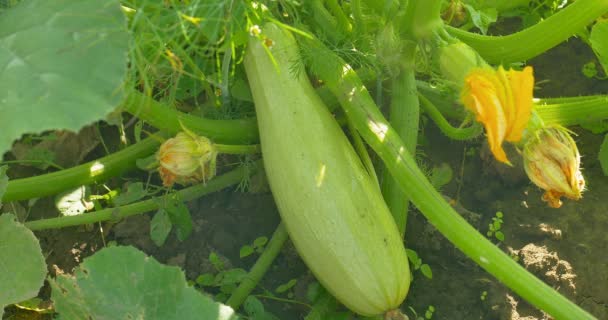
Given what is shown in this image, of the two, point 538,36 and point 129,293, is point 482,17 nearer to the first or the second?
point 538,36

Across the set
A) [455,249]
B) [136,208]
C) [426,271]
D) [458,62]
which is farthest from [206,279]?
[458,62]

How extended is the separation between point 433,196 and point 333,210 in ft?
0.91

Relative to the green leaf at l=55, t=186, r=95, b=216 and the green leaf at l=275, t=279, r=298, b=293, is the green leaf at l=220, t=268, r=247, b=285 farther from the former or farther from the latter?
the green leaf at l=55, t=186, r=95, b=216

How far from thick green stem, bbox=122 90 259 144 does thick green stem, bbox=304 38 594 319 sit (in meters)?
0.30

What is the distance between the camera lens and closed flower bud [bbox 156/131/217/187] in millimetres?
1990

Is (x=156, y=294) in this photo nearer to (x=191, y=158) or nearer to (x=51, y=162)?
(x=191, y=158)

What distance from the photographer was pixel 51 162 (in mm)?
2590

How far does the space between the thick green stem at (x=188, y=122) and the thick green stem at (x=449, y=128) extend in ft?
1.72

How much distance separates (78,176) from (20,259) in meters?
0.35

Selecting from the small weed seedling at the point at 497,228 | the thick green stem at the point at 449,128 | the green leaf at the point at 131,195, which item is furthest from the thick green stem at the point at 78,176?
the small weed seedling at the point at 497,228

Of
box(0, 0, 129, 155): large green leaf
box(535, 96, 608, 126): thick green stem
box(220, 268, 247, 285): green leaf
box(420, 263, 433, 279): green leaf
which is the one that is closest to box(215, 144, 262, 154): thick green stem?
box(220, 268, 247, 285): green leaf

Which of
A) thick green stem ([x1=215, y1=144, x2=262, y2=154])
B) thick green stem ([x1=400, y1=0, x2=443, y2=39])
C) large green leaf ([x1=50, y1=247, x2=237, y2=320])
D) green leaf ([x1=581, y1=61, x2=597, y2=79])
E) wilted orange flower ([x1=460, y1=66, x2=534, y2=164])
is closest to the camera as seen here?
wilted orange flower ([x1=460, y1=66, x2=534, y2=164])

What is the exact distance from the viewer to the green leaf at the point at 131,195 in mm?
2346

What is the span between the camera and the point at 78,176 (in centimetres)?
230
